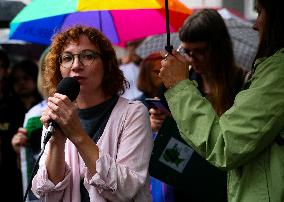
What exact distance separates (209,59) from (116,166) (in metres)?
1.46

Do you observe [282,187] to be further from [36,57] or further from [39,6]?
[36,57]

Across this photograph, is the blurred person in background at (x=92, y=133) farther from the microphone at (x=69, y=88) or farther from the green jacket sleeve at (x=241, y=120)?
the green jacket sleeve at (x=241, y=120)

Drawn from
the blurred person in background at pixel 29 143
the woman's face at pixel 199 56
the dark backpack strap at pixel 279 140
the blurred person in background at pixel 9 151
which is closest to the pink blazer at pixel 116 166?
the dark backpack strap at pixel 279 140

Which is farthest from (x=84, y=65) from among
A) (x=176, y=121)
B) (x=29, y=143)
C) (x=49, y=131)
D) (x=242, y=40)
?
(x=242, y=40)

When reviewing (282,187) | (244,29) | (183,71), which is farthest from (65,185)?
(244,29)

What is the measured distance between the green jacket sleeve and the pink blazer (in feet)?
1.61

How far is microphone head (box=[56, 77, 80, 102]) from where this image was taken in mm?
3145

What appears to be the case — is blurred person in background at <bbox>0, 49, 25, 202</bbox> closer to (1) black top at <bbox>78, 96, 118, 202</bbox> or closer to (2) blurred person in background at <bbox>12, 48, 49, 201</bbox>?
(2) blurred person in background at <bbox>12, 48, 49, 201</bbox>

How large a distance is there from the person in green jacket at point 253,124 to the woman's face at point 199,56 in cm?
153

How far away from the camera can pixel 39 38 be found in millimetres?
5691

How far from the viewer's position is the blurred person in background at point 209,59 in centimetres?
424

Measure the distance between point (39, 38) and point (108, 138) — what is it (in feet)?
8.44

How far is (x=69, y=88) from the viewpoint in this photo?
10.4ft

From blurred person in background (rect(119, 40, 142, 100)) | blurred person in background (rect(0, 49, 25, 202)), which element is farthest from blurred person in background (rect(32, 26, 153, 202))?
blurred person in background (rect(119, 40, 142, 100))
